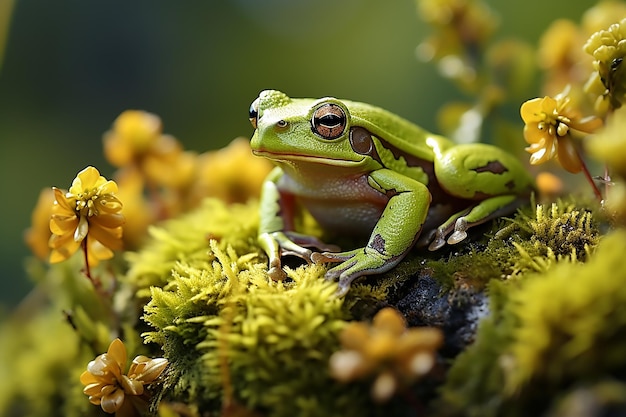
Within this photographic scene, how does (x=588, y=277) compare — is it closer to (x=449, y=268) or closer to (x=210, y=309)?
(x=449, y=268)

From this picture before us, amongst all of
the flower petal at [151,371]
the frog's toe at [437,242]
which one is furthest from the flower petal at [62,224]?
the frog's toe at [437,242]

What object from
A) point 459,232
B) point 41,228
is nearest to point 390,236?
point 459,232

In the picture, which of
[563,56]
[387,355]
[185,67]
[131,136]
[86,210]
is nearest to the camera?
[387,355]

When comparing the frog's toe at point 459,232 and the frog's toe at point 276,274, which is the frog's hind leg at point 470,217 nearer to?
the frog's toe at point 459,232

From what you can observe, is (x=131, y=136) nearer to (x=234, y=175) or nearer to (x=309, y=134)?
(x=234, y=175)

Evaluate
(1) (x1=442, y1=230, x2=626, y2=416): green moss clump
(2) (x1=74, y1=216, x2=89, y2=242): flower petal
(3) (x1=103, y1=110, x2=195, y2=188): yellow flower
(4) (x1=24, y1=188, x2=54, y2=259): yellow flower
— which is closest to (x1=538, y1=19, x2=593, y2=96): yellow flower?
(1) (x1=442, y1=230, x2=626, y2=416): green moss clump

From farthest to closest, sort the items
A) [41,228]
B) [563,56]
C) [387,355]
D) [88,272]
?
[563,56], [41,228], [88,272], [387,355]

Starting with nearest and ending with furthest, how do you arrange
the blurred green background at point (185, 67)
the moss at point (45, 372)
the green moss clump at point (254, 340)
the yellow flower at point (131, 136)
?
the green moss clump at point (254, 340)
the moss at point (45, 372)
the yellow flower at point (131, 136)
the blurred green background at point (185, 67)
